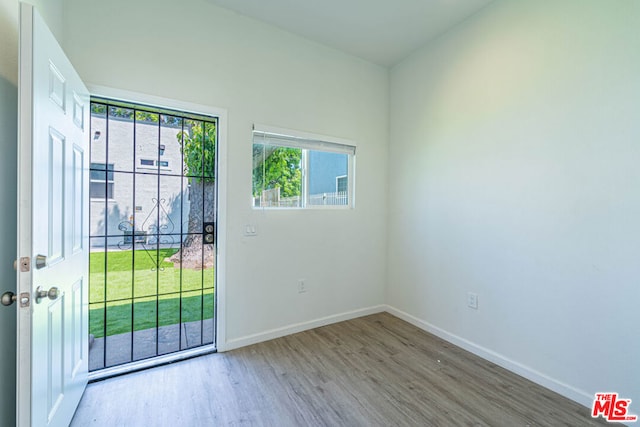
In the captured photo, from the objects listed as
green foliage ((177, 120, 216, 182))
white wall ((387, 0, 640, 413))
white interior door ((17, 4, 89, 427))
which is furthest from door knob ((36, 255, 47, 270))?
white wall ((387, 0, 640, 413))

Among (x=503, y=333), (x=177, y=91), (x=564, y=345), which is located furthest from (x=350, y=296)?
(x=177, y=91)

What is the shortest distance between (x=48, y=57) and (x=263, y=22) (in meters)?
1.90

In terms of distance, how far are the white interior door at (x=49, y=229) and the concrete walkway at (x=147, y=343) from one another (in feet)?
1.55

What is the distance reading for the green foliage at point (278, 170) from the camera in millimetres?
2709

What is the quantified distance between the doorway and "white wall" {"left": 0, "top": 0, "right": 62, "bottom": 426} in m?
0.88

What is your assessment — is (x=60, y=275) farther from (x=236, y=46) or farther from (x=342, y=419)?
(x=236, y=46)

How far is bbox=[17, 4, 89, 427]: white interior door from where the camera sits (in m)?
1.10

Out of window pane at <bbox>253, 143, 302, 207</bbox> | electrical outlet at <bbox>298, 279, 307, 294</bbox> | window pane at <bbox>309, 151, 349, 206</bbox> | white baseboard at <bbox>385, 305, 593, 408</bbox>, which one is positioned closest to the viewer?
white baseboard at <bbox>385, 305, 593, 408</bbox>

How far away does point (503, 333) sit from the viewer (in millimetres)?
2332

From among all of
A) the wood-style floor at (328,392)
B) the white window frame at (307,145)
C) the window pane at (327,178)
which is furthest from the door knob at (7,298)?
the window pane at (327,178)

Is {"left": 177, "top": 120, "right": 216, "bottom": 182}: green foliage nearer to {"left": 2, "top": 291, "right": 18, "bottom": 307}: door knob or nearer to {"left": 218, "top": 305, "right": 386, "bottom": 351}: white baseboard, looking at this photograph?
{"left": 218, "top": 305, "right": 386, "bottom": 351}: white baseboard

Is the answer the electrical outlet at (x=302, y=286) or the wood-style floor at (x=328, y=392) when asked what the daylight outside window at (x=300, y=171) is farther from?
the wood-style floor at (x=328, y=392)

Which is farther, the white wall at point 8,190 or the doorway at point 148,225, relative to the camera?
the doorway at point 148,225

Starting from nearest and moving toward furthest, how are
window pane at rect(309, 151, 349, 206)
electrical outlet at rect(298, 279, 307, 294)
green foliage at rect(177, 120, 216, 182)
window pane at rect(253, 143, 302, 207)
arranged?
green foliage at rect(177, 120, 216, 182)
window pane at rect(253, 143, 302, 207)
electrical outlet at rect(298, 279, 307, 294)
window pane at rect(309, 151, 349, 206)
